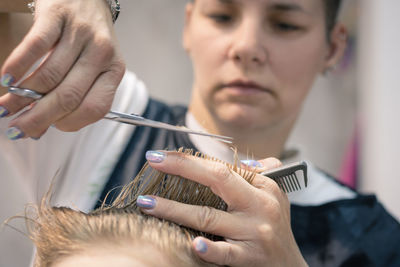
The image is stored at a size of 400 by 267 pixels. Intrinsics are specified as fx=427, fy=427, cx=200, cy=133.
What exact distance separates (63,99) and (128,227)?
20 centimetres

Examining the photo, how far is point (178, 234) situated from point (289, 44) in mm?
683

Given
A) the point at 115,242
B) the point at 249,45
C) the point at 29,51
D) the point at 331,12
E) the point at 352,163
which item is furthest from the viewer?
the point at 352,163

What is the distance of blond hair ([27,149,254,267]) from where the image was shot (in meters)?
0.57

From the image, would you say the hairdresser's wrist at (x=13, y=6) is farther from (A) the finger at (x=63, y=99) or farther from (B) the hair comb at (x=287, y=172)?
(B) the hair comb at (x=287, y=172)

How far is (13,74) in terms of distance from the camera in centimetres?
46

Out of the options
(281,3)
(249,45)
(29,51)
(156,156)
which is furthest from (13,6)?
(281,3)

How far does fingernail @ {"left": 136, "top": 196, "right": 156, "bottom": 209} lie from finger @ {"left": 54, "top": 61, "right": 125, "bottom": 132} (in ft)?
0.41

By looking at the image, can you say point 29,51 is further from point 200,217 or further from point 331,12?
point 331,12

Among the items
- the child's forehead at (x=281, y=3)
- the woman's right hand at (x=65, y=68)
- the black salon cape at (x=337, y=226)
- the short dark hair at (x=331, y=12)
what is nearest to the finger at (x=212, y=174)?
the woman's right hand at (x=65, y=68)

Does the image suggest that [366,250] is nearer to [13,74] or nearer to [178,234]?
[178,234]

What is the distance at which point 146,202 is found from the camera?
562mm

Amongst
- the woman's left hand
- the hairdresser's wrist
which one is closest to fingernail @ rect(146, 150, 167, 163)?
the woman's left hand

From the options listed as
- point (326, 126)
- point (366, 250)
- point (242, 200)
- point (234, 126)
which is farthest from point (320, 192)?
point (326, 126)

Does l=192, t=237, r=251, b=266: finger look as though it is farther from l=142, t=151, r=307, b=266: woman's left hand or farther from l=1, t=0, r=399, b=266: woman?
l=1, t=0, r=399, b=266: woman
